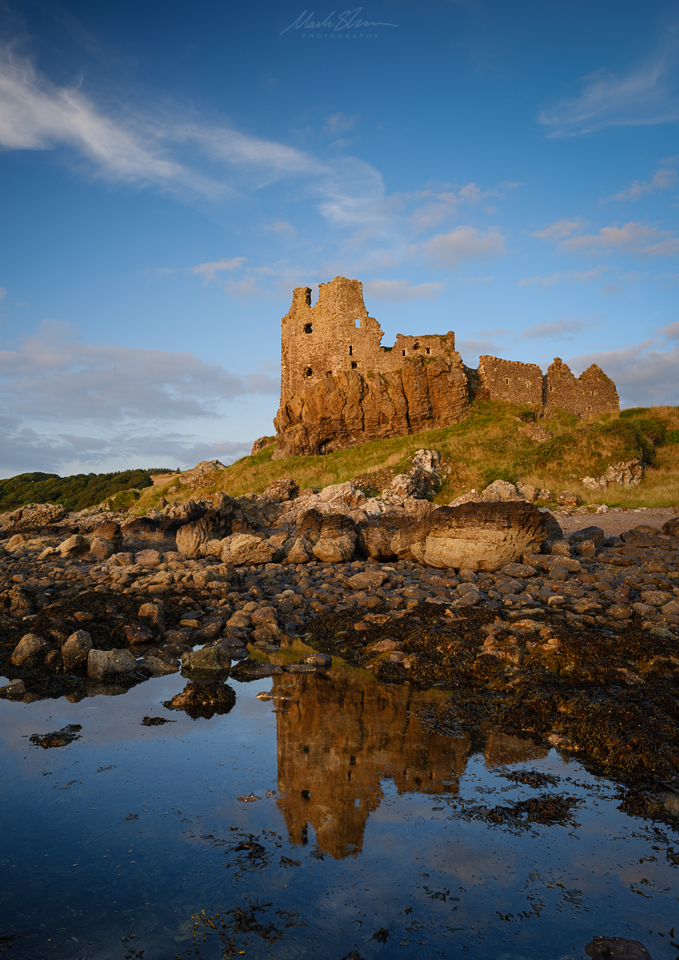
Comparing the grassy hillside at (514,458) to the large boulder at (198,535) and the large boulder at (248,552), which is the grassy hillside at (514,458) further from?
the large boulder at (248,552)

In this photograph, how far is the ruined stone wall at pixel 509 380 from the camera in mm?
40844

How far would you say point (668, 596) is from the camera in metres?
9.19

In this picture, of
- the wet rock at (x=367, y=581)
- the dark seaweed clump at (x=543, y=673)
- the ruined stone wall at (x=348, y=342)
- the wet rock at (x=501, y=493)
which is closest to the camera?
the dark seaweed clump at (x=543, y=673)

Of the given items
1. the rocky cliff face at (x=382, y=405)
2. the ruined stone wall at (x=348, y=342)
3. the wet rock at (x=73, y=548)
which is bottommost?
the wet rock at (x=73, y=548)

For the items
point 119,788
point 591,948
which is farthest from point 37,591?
point 591,948

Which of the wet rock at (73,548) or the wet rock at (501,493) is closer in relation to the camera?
the wet rock at (73,548)

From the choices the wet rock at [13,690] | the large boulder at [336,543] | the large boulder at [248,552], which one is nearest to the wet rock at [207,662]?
the wet rock at [13,690]

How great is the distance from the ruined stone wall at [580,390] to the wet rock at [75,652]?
40835mm

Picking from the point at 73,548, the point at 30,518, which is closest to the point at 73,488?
the point at 30,518

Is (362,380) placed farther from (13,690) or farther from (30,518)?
(13,690)

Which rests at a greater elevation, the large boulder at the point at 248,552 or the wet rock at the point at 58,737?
the large boulder at the point at 248,552

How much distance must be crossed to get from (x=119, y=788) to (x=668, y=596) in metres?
8.56

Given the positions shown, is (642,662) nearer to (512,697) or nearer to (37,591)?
(512,697)

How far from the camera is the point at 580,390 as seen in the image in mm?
43344
